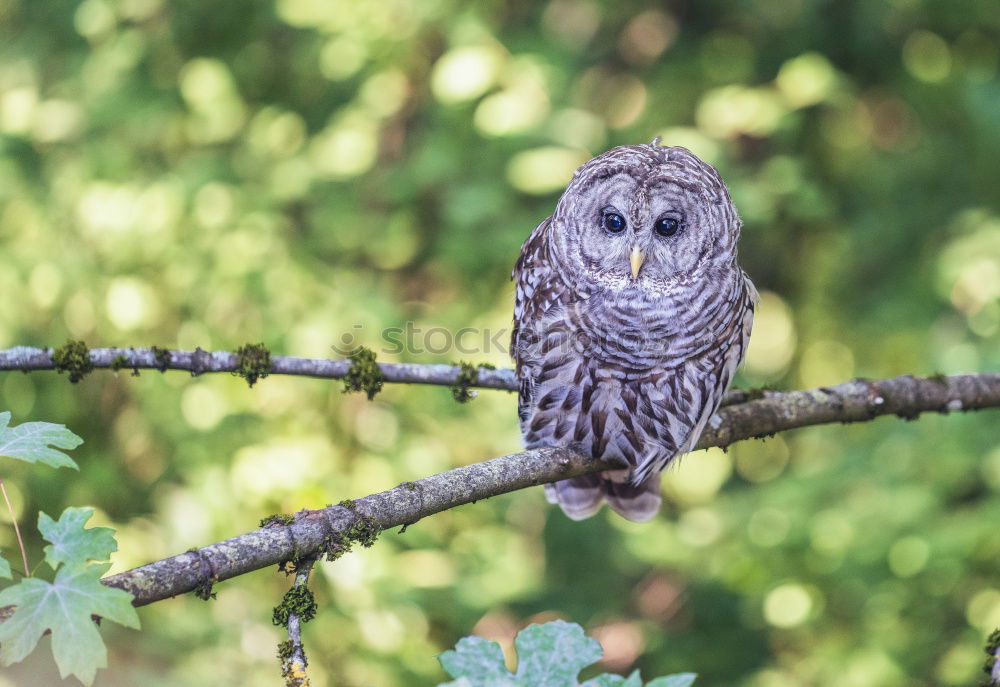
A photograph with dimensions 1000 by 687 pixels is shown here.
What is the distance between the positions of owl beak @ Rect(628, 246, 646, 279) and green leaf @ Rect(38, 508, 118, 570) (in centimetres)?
176

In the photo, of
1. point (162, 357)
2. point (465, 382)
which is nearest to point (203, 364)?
point (162, 357)

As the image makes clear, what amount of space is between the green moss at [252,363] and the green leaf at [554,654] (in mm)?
1274

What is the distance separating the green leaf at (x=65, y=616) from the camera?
4.19 ft

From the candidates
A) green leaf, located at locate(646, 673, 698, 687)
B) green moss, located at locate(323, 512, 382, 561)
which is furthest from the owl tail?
green leaf, located at locate(646, 673, 698, 687)

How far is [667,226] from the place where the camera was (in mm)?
2783

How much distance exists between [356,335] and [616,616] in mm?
1857

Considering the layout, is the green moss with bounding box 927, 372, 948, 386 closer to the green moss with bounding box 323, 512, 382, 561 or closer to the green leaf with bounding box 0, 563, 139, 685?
the green moss with bounding box 323, 512, 382, 561

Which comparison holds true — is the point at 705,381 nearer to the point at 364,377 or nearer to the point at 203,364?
the point at 364,377

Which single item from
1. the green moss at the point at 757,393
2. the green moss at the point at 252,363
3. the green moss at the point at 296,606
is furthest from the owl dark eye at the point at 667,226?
the green moss at the point at 296,606

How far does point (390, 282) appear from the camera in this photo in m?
4.51

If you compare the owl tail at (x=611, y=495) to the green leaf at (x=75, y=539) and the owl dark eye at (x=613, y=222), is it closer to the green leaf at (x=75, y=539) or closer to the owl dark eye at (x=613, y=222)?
the owl dark eye at (x=613, y=222)

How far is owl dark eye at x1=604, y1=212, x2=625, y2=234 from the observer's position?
2789 mm

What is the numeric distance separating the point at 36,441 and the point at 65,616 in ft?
1.12

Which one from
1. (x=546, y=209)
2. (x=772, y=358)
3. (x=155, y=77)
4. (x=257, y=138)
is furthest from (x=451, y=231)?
(x=772, y=358)
